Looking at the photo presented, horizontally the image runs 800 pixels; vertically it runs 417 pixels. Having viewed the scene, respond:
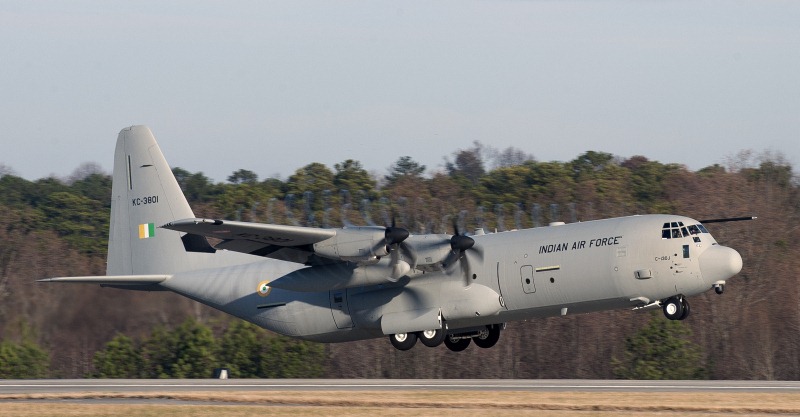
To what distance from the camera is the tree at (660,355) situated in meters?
→ 34.9

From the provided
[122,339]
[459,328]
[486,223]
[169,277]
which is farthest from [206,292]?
[486,223]

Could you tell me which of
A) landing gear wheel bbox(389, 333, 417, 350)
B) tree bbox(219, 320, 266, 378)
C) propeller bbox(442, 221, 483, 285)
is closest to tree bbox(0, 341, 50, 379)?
tree bbox(219, 320, 266, 378)

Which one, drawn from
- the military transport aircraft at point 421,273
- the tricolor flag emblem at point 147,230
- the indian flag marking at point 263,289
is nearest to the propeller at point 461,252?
the military transport aircraft at point 421,273

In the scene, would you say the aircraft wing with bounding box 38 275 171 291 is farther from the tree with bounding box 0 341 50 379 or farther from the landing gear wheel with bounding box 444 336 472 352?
the landing gear wheel with bounding box 444 336 472 352

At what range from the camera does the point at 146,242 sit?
89.2 feet

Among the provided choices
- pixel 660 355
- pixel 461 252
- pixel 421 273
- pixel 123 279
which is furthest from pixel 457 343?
pixel 660 355

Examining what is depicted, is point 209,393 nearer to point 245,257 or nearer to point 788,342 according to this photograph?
point 245,257

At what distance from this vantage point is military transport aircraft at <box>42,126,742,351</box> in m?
22.0

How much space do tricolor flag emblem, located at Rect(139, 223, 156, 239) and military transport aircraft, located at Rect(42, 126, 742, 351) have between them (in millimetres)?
33

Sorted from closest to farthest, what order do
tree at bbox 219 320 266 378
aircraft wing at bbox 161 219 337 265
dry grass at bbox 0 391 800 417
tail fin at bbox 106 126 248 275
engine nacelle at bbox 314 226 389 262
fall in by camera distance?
dry grass at bbox 0 391 800 417 → aircraft wing at bbox 161 219 337 265 → engine nacelle at bbox 314 226 389 262 → tail fin at bbox 106 126 248 275 → tree at bbox 219 320 266 378

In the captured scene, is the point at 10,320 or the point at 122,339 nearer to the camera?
the point at 10,320

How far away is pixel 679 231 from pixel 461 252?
4.57 metres

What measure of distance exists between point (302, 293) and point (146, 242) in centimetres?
464

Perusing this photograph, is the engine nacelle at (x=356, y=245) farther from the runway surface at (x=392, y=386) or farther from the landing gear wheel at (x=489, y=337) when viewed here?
the landing gear wheel at (x=489, y=337)
